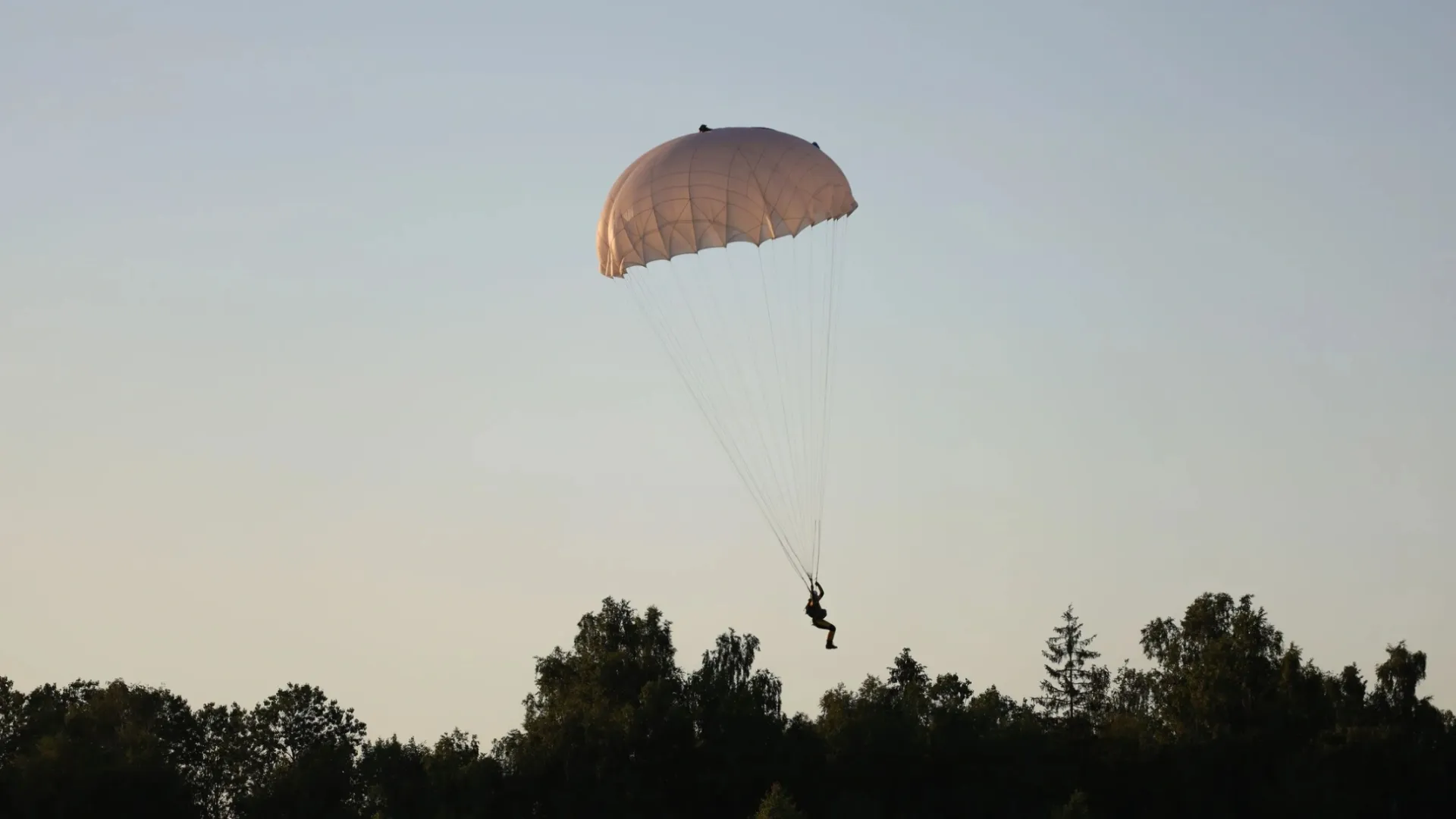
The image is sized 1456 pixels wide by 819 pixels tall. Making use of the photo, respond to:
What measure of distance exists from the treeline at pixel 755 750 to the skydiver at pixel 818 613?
20211 mm

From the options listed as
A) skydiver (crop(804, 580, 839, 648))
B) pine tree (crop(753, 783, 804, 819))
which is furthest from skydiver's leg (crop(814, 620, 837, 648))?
pine tree (crop(753, 783, 804, 819))

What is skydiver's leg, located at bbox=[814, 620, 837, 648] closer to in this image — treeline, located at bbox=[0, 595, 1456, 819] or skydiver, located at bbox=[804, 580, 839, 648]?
skydiver, located at bbox=[804, 580, 839, 648]

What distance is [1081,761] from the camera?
3191 inches

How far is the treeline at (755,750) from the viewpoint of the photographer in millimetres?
75438

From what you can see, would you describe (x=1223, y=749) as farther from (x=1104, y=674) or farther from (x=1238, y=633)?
(x=1104, y=674)

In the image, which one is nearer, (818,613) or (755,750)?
(818,613)

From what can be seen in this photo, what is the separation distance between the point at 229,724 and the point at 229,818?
5206 millimetres

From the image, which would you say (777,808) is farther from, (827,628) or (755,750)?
(827,628)

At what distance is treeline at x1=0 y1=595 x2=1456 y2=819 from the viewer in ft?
247

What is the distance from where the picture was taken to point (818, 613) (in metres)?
48.8

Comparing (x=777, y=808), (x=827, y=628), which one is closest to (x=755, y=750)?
(x=777, y=808)

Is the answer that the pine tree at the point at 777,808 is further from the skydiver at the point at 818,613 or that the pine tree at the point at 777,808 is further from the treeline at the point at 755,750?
the skydiver at the point at 818,613

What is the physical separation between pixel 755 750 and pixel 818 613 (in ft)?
95.1

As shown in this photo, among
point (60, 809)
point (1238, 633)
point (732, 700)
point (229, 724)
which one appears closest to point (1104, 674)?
point (1238, 633)
